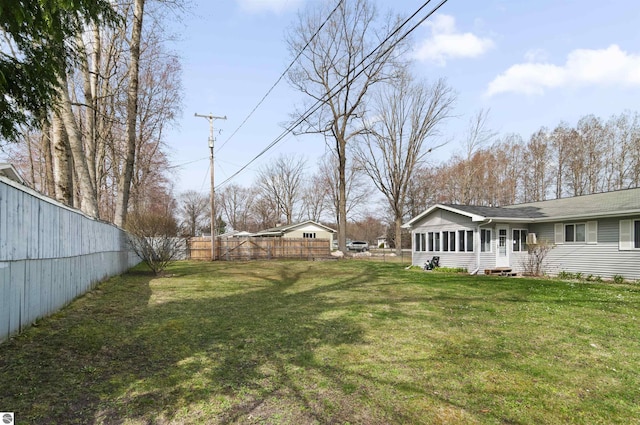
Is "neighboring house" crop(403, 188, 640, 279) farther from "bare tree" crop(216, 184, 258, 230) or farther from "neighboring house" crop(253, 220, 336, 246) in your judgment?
"bare tree" crop(216, 184, 258, 230)

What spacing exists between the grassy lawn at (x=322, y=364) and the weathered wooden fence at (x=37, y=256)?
0.33 metres

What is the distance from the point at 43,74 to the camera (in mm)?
4602

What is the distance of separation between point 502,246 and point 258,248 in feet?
52.4

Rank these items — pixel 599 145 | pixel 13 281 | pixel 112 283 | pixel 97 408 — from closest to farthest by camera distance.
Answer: pixel 97 408, pixel 13 281, pixel 112 283, pixel 599 145

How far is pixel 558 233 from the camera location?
1525cm

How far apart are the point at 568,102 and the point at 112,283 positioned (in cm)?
1535

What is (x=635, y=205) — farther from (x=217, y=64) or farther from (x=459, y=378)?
(x=217, y=64)

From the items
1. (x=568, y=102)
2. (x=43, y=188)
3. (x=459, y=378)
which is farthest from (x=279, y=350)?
(x=43, y=188)

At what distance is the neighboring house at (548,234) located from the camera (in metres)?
12.8

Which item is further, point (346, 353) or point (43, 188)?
point (43, 188)

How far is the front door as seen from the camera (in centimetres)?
1620

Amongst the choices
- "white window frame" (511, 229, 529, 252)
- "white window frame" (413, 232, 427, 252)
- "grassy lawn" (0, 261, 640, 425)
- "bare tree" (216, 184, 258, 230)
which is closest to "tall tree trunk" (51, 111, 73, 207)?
"grassy lawn" (0, 261, 640, 425)

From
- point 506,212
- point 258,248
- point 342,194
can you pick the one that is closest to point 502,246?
point 506,212

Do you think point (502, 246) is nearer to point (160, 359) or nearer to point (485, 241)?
point (485, 241)
